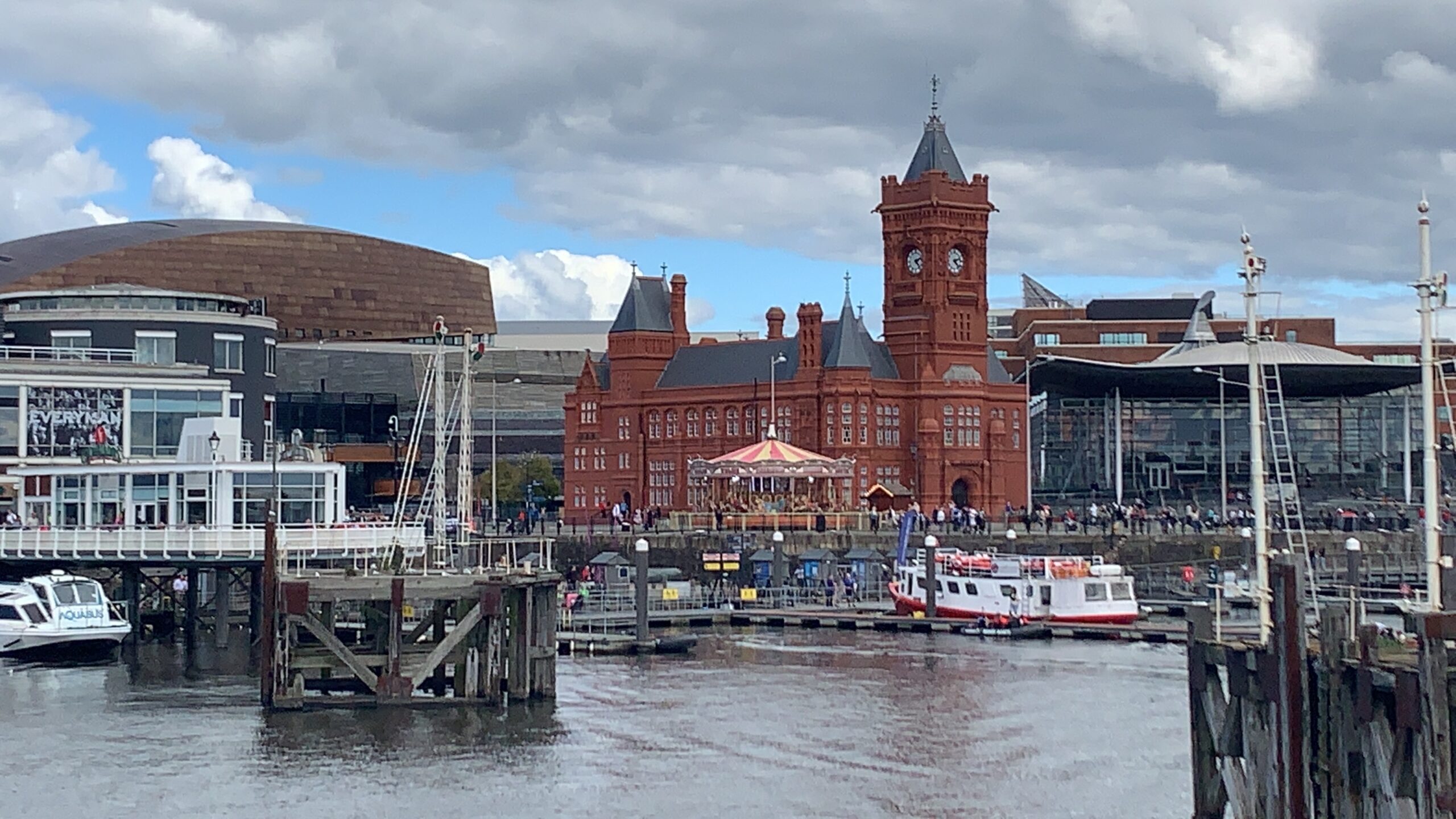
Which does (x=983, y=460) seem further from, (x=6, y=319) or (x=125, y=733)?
(x=125, y=733)

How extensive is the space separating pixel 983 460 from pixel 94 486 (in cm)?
6269

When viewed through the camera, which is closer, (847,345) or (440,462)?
(440,462)

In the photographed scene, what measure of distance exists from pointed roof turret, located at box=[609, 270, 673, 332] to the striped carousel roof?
22411 mm

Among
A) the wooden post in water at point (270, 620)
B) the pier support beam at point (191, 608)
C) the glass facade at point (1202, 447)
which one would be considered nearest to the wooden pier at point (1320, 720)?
the wooden post in water at point (270, 620)

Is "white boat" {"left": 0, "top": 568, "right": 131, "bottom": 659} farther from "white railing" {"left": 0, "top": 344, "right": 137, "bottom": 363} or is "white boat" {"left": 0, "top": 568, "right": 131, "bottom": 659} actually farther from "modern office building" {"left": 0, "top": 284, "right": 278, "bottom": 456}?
"white railing" {"left": 0, "top": 344, "right": 137, "bottom": 363}

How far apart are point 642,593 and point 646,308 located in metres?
59.3

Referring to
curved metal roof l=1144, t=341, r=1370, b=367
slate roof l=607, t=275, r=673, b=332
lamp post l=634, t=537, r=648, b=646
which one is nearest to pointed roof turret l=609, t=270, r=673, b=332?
slate roof l=607, t=275, r=673, b=332

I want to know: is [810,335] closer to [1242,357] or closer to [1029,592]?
[1242,357]

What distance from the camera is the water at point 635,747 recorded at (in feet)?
145

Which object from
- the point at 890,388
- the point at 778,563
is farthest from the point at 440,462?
the point at 890,388

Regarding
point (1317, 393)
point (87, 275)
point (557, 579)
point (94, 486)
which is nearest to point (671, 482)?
point (1317, 393)

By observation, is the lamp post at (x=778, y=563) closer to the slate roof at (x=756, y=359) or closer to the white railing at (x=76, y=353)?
the slate roof at (x=756, y=359)

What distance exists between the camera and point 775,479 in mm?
114000

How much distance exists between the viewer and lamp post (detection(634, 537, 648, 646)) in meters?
73.9
